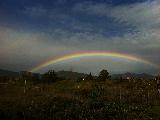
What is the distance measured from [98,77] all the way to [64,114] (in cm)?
3883

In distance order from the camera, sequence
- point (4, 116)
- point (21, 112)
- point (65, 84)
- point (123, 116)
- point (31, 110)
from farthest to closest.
Answer: point (65, 84)
point (123, 116)
point (31, 110)
point (21, 112)
point (4, 116)

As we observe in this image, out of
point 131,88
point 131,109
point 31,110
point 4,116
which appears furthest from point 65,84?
point 4,116

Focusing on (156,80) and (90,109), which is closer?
(90,109)

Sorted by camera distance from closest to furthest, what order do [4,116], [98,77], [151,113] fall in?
1. [4,116]
2. [151,113]
3. [98,77]

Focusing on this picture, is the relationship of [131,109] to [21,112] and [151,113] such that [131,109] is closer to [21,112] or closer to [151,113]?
[151,113]

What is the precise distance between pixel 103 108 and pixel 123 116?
2660 mm

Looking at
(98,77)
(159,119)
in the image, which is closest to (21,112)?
(159,119)

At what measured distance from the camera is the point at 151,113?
23234 mm

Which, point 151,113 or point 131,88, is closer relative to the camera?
point 151,113

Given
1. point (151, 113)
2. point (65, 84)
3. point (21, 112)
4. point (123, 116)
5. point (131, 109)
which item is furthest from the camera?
point (65, 84)

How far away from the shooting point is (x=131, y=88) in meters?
42.5

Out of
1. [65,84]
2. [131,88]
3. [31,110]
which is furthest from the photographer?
[65,84]

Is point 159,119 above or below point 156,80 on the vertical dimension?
below

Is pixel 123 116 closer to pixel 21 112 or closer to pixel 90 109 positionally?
pixel 90 109
